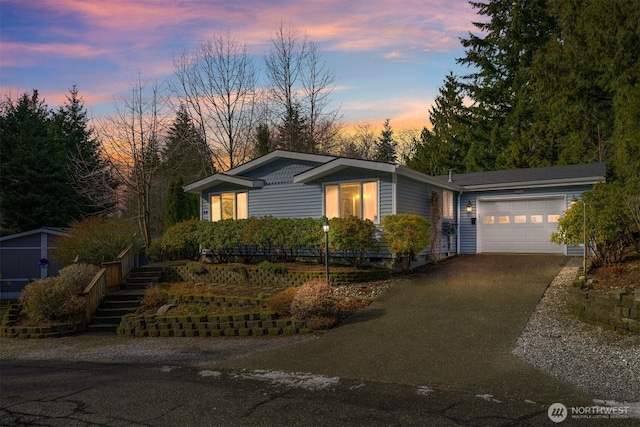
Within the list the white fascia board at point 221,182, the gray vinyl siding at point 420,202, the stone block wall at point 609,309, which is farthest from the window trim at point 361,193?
the stone block wall at point 609,309

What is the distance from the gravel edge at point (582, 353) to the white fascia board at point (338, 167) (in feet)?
20.2

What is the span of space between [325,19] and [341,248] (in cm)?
745

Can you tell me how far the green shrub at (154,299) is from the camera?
12.5 metres

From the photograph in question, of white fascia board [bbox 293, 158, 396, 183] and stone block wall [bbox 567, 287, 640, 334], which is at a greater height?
white fascia board [bbox 293, 158, 396, 183]

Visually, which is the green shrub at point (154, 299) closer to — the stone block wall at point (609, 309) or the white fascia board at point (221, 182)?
the white fascia board at point (221, 182)

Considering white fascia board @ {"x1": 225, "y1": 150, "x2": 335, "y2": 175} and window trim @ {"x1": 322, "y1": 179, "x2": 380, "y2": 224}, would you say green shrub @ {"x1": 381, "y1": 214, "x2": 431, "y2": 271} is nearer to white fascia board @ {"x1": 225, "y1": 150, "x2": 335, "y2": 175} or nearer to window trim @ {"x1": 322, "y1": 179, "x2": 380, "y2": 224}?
window trim @ {"x1": 322, "y1": 179, "x2": 380, "y2": 224}

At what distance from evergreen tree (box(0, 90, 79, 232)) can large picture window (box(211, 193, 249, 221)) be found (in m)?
14.7

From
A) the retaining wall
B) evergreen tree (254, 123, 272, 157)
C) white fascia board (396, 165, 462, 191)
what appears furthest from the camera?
evergreen tree (254, 123, 272, 157)

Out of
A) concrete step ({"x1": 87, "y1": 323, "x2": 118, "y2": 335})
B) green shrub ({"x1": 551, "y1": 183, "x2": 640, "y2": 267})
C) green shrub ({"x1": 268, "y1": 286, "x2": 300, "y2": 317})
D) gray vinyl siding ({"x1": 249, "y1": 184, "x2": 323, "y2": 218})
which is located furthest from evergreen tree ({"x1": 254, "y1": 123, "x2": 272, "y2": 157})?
green shrub ({"x1": 551, "y1": 183, "x2": 640, "y2": 267})

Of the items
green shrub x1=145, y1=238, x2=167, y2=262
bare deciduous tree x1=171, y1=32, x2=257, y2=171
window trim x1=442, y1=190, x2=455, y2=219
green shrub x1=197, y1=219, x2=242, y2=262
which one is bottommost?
green shrub x1=145, y1=238, x2=167, y2=262

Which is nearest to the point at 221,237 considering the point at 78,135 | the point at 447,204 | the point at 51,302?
the point at 51,302

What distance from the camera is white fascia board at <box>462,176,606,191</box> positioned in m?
15.9

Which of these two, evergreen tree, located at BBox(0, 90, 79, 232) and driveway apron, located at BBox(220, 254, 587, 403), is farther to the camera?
evergreen tree, located at BBox(0, 90, 79, 232)

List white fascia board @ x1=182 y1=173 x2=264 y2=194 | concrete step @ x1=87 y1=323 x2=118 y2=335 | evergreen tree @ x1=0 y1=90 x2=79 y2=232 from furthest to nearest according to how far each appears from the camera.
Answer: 1. evergreen tree @ x1=0 y1=90 x2=79 y2=232
2. white fascia board @ x1=182 y1=173 x2=264 y2=194
3. concrete step @ x1=87 y1=323 x2=118 y2=335
